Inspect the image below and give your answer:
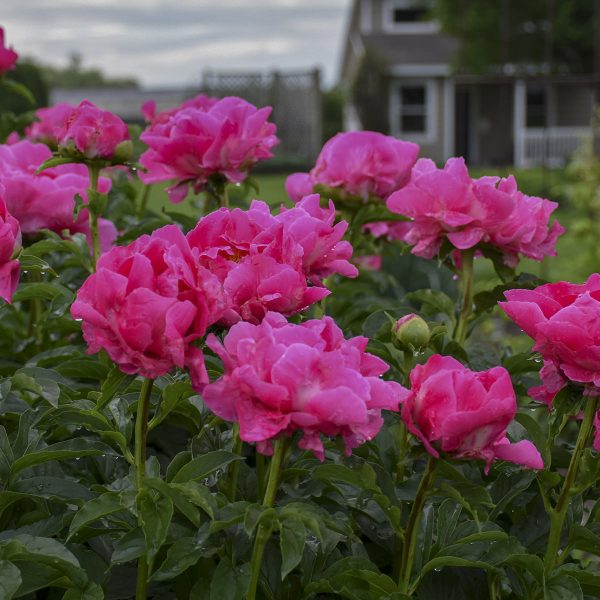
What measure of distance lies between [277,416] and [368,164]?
30.8 inches

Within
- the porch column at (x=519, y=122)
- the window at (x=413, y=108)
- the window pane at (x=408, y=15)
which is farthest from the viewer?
the window pane at (x=408, y=15)

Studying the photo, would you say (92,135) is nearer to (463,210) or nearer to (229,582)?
(463,210)

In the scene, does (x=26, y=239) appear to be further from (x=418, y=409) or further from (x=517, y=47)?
(x=517, y=47)

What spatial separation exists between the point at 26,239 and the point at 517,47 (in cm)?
1847

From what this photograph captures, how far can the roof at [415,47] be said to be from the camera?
69.4 ft

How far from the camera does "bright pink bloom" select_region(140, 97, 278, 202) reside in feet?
4.70

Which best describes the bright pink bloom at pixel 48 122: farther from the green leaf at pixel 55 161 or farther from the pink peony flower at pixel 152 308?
the pink peony flower at pixel 152 308

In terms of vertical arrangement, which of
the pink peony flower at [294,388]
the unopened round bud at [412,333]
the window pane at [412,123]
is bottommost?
the window pane at [412,123]

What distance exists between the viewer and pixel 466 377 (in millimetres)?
932

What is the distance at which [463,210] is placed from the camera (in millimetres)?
1322

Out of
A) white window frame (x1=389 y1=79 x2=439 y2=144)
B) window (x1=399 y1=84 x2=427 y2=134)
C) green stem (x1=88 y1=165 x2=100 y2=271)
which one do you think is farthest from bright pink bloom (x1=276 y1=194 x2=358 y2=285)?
window (x1=399 y1=84 x2=427 y2=134)

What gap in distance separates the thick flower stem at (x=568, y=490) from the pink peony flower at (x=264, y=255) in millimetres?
295

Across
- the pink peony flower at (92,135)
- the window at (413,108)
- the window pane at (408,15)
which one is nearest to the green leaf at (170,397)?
the pink peony flower at (92,135)

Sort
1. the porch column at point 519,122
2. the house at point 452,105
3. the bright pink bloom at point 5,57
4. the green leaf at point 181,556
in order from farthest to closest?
the house at point 452,105 → the porch column at point 519,122 → the bright pink bloom at point 5,57 → the green leaf at point 181,556
